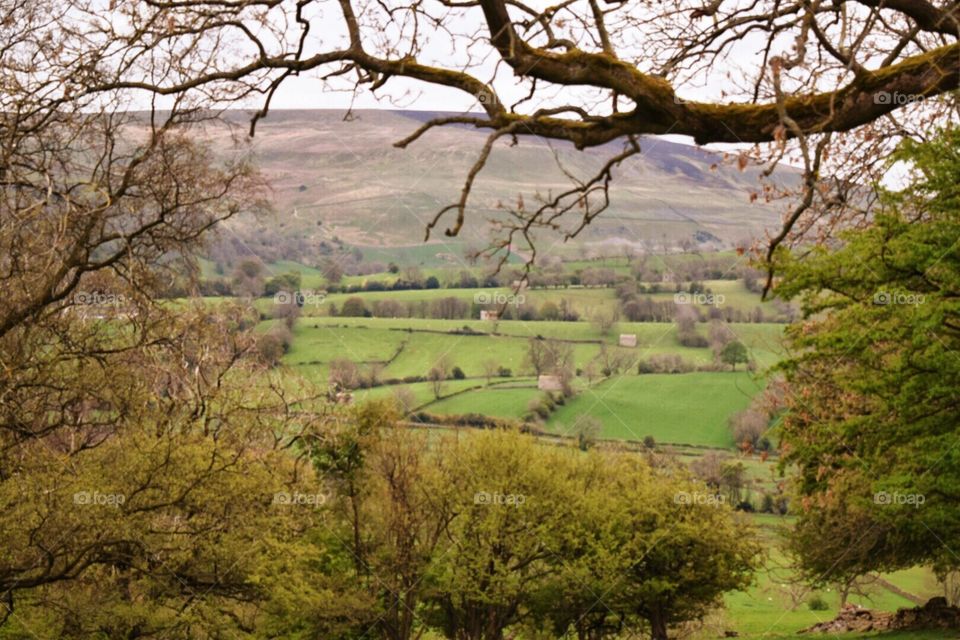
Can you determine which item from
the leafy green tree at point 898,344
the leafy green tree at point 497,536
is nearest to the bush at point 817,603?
the leafy green tree at point 497,536

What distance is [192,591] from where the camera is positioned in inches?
1013

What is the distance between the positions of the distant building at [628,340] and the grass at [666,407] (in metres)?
11.4

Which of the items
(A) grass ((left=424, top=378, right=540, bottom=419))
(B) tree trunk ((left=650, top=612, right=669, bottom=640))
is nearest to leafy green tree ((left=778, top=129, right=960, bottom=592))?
(B) tree trunk ((left=650, top=612, right=669, bottom=640))

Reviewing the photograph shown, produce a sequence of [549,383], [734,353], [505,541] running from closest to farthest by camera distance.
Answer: [505,541] → [549,383] → [734,353]

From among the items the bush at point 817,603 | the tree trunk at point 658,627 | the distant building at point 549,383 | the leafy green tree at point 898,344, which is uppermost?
the leafy green tree at point 898,344

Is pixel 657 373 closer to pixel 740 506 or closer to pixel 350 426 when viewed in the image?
pixel 740 506

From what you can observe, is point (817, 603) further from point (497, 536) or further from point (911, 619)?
point (911, 619)

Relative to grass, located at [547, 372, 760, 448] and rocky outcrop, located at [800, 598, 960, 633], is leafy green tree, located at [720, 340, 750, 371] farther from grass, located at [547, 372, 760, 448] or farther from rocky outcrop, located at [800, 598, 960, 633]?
rocky outcrop, located at [800, 598, 960, 633]

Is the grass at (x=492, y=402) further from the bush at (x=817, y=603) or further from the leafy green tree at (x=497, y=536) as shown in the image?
the leafy green tree at (x=497, y=536)

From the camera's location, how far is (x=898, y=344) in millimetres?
18844

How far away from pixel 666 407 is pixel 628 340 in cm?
2380

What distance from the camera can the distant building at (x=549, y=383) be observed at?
11538 centimetres

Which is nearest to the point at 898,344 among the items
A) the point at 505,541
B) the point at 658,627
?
the point at 505,541

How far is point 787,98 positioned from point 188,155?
10035 millimetres
